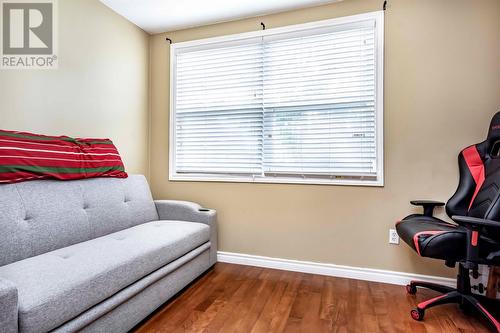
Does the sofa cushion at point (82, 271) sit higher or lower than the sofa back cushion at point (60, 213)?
lower

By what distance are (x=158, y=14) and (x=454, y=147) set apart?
9.33ft

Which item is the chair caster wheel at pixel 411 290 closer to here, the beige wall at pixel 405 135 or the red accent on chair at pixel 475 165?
the beige wall at pixel 405 135

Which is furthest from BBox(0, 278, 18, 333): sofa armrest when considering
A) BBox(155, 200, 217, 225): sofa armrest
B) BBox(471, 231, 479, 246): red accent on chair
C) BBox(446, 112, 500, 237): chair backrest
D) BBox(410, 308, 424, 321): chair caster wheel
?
BBox(446, 112, 500, 237): chair backrest

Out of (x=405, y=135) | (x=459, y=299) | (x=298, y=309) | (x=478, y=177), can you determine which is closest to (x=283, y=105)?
(x=405, y=135)

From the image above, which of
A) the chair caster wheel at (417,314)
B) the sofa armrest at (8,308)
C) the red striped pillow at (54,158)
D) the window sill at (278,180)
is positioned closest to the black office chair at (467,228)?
the chair caster wheel at (417,314)

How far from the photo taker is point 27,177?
1.66 meters

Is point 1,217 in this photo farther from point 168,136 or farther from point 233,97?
point 233,97

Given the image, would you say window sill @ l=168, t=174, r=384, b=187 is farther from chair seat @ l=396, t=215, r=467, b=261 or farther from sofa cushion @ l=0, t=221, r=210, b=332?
sofa cushion @ l=0, t=221, r=210, b=332

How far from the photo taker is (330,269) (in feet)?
7.84

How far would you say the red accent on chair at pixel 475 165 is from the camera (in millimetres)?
1928

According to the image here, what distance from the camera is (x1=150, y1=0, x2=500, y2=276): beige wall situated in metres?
2.07

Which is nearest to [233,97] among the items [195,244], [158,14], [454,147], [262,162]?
[262,162]

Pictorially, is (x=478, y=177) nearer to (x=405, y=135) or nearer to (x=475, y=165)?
(x=475, y=165)

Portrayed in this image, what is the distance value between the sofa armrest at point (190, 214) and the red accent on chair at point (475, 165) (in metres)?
2.02
